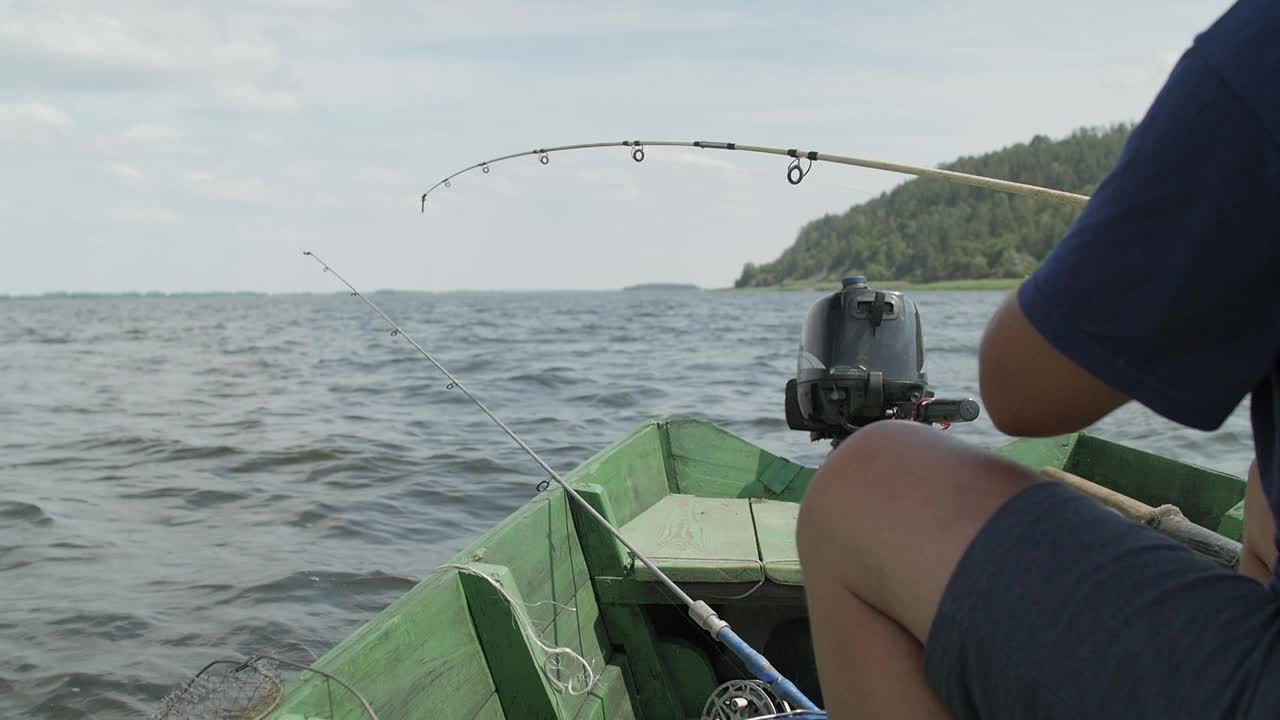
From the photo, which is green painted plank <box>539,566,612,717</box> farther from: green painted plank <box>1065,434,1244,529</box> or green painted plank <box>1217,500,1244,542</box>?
green painted plank <box>1065,434,1244,529</box>

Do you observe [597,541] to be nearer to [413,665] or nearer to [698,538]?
[698,538]

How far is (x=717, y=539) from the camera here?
14.2 feet

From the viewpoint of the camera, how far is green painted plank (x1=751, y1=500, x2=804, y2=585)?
3766 mm

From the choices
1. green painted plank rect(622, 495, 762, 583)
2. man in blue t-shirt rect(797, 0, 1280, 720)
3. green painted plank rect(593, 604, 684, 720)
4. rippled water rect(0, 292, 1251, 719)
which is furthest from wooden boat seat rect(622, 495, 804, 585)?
rippled water rect(0, 292, 1251, 719)

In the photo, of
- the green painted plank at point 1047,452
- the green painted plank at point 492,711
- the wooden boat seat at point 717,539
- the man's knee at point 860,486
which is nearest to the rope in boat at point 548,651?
the green painted plank at point 492,711

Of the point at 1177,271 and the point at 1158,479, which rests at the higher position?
the point at 1177,271

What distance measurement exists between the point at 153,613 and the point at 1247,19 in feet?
27.3

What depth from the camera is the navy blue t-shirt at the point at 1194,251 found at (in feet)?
3.18

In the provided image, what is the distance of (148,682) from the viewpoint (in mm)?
6758

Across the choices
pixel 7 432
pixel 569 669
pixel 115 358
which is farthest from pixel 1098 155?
pixel 569 669

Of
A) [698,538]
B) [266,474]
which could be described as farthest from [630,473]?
[266,474]

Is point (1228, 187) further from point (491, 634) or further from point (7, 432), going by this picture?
point (7, 432)

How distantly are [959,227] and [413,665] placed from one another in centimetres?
11744

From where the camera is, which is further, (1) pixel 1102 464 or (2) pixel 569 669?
(1) pixel 1102 464
